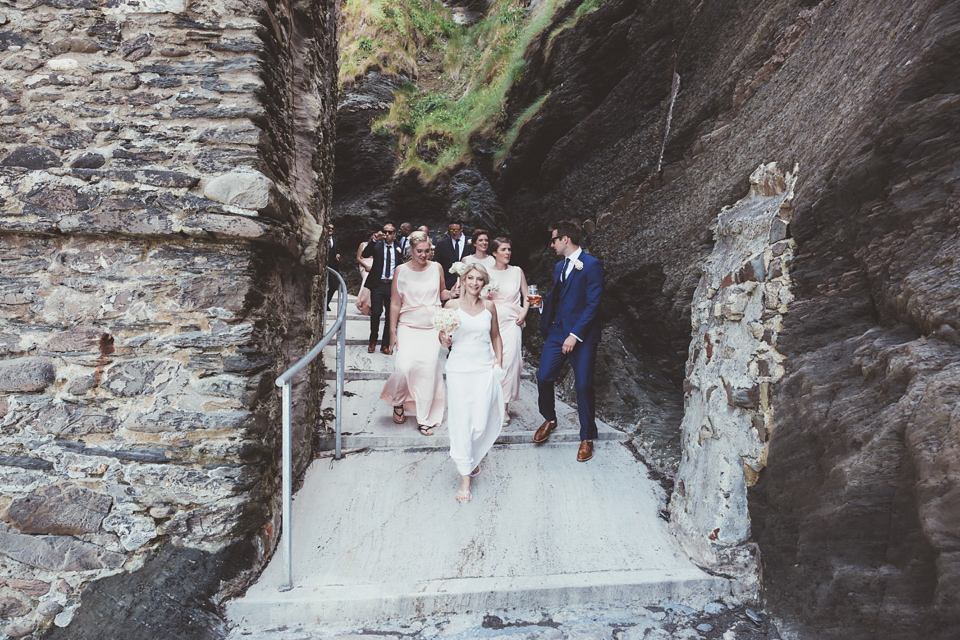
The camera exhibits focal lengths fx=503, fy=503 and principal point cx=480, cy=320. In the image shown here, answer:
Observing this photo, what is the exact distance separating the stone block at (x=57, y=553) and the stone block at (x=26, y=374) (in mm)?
799

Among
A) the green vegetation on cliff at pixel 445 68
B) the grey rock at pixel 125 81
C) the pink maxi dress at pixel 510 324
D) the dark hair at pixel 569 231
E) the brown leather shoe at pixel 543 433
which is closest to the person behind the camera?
the grey rock at pixel 125 81

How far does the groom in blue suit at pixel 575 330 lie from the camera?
4477mm

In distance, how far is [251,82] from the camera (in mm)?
2963

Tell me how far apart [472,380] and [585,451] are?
1.31 metres

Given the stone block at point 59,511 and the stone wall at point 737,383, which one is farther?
the stone wall at point 737,383

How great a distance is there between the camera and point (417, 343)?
5.02 metres

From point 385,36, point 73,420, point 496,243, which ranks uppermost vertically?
point 385,36

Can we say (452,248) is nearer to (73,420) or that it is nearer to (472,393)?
(472,393)

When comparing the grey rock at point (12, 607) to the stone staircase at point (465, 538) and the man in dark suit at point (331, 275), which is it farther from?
the man in dark suit at point (331, 275)

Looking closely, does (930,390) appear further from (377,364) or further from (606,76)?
(606,76)

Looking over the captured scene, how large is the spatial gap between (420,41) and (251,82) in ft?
51.1

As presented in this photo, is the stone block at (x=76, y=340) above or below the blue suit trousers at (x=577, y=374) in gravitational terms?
above

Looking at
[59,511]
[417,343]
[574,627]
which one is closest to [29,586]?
[59,511]

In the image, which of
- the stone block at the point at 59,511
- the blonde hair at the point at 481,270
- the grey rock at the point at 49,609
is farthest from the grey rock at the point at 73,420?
the blonde hair at the point at 481,270
